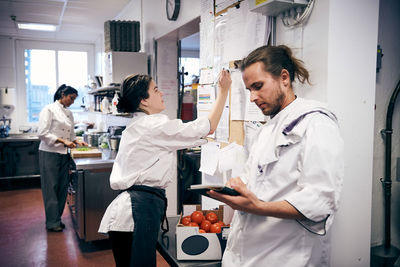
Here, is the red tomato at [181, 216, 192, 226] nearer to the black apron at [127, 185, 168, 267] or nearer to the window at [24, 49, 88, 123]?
the black apron at [127, 185, 168, 267]

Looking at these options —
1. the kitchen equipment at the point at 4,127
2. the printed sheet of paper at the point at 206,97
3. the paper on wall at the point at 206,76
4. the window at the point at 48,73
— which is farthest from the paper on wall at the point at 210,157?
the window at the point at 48,73

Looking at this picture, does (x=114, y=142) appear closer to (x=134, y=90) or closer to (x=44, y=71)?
(x=134, y=90)

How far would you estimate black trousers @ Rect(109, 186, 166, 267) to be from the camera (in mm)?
1758

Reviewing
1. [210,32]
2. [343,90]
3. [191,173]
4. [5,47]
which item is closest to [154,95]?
[210,32]

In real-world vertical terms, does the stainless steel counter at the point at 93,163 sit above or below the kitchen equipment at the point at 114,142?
below

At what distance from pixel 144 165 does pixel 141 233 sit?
1.13 ft

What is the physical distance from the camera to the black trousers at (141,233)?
5.77 ft

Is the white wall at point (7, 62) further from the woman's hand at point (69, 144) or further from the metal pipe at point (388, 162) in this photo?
the metal pipe at point (388, 162)

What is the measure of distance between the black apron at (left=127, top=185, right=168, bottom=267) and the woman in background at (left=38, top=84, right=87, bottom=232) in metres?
2.33

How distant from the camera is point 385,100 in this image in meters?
1.90

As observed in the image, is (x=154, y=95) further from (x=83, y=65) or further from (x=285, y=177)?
(x=83, y=65)

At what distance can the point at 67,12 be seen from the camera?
5.30 metres

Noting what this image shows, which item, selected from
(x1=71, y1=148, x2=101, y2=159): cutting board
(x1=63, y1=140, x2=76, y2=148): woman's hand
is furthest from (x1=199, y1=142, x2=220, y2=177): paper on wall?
(x1=63, y1=140, x2=76, y2=148): woman's hand

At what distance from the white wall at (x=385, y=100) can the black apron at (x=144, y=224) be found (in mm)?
1207
